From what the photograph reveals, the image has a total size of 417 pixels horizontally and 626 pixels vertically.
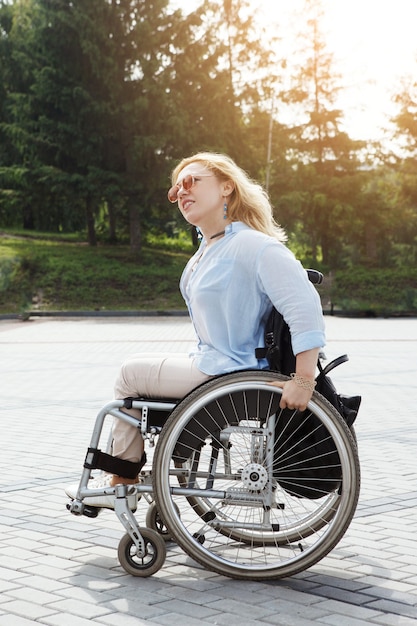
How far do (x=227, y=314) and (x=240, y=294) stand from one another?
0.09 metres

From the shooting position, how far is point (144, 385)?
12.5 feet

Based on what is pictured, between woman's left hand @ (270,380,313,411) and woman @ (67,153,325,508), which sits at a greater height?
woman @ (67,153,325,508)

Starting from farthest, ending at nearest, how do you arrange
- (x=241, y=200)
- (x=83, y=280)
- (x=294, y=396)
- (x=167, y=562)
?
(x=83, y=280) < (x=241, y=200) < (x=167, y=562) < (x=294, y=396)

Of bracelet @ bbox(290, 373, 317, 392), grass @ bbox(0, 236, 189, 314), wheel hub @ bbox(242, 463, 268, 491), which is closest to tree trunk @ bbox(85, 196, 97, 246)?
grass @ bbox(0, 236, 189, 314)

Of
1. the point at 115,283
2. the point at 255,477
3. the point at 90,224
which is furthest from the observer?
the point at 90,224

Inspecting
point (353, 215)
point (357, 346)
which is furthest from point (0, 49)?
point (357, 346)

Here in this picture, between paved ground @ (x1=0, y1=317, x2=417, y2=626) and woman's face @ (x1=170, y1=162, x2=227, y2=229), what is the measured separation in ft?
4.60

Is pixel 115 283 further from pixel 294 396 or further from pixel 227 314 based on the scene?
pixel 294 396

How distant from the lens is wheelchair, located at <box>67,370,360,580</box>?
3.63 metres

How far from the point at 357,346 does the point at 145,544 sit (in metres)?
13.3

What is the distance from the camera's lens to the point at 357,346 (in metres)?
16.7

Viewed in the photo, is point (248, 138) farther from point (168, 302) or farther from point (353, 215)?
point (168, 302)

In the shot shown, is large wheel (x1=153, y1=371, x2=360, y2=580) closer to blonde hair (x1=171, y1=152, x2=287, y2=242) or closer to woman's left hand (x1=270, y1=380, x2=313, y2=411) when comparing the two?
woman's left hand (x1=270, y1=380, x2=313, y2=411)

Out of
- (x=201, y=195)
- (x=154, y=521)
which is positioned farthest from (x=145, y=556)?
(x=201, y=195)
